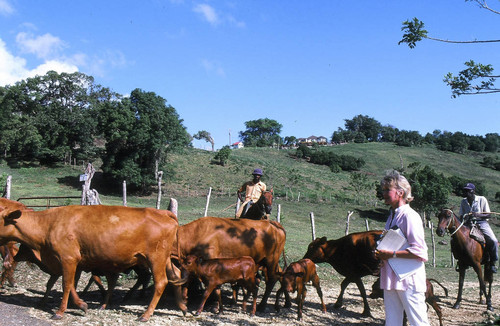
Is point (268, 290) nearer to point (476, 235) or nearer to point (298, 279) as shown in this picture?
point (298, 279)

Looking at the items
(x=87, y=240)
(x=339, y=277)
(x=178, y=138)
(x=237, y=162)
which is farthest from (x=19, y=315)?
(x=237, y=162)

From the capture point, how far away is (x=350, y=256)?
905 centimetres

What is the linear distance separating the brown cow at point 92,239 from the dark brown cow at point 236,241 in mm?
978

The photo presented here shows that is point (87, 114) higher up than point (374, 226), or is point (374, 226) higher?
point (87, 114)

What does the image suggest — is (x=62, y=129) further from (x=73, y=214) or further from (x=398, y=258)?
(x=398, y=258)

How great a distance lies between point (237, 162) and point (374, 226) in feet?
99.4

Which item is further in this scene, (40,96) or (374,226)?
(40,96)

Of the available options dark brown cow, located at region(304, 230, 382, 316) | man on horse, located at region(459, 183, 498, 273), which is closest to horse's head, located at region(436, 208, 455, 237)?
man on horse, located at region(459, 183, 498, 273)

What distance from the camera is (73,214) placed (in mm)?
7156

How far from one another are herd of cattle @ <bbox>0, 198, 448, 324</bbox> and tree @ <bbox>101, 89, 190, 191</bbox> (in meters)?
36.2

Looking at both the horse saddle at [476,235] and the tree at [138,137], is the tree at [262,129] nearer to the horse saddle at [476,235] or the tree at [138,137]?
the tree at [138,137]

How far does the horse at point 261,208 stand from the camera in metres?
10.5

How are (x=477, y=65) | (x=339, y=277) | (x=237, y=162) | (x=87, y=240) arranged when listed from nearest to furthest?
(x=477, y=65)
(x=87, y=240)
(x=339, y=277)
(x=237, y=162)

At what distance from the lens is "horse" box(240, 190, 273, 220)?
10484mm
